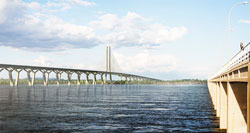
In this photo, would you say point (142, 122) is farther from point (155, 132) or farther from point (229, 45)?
point (229, 45)

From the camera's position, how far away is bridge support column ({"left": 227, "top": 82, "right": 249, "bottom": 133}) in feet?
68.9

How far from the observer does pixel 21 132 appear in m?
27.9

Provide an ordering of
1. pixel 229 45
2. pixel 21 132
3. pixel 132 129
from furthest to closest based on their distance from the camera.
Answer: pixel 229 45 < pixel 132 129 < pixel 21 132

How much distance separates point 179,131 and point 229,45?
1784cm

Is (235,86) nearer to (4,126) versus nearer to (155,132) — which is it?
(155,132)

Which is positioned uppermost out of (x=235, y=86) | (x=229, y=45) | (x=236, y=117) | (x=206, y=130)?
(x=229, y=45)

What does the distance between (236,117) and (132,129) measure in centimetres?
1142

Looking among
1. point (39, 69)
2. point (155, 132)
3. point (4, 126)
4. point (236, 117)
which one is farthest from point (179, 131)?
point (39, 69)

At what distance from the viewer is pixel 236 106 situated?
21.5 metres

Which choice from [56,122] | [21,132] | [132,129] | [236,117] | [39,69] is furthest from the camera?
[39,69]

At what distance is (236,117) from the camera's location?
69.1 ft

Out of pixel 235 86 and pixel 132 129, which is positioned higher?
pixel 235 86

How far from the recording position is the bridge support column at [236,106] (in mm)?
21016

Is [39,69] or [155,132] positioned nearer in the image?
[155,132]
